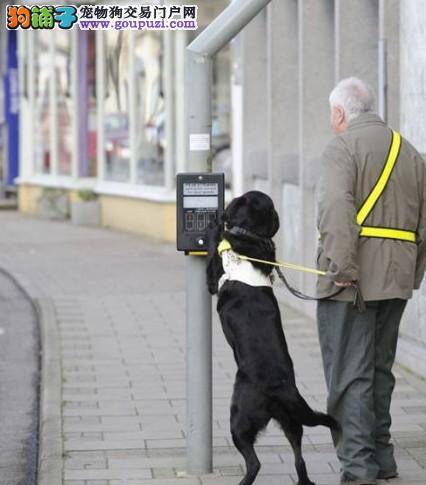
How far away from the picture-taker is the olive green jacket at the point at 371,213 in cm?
580

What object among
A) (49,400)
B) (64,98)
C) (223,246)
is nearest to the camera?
(223,246)

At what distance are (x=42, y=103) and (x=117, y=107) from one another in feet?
15.3

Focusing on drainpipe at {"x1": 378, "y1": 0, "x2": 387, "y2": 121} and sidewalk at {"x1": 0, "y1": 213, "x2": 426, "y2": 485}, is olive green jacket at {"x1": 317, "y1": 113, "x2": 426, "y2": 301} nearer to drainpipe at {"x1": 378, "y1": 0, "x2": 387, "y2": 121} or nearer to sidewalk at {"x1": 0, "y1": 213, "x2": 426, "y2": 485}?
sidewalk at {"x1": 0, "y1": 213, "x2": 426, "y2": 485}

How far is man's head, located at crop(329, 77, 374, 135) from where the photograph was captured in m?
6.00

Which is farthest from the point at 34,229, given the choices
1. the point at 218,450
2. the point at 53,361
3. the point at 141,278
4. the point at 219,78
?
the point at 218,450

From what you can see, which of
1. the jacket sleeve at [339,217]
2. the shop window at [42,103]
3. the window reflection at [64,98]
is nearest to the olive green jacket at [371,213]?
the jacket sleeve at [339,217]

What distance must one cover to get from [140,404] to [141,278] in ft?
22.1

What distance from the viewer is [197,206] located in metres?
6.16

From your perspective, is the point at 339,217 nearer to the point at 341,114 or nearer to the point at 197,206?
the point at 341,114

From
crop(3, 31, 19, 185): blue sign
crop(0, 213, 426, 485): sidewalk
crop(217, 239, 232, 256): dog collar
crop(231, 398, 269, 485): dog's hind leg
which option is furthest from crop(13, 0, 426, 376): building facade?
crop(231, 398, 269, 485): dog's hind leg

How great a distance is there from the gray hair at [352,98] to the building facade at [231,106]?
107 inches

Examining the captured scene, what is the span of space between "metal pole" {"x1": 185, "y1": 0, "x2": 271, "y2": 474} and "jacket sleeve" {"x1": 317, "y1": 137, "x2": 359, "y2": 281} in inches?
26.5

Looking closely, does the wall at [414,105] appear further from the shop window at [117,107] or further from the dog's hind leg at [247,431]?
the shop window at [117,107]

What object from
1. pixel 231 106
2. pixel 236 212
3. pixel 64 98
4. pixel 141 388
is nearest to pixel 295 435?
Answer: pixel 236 212
